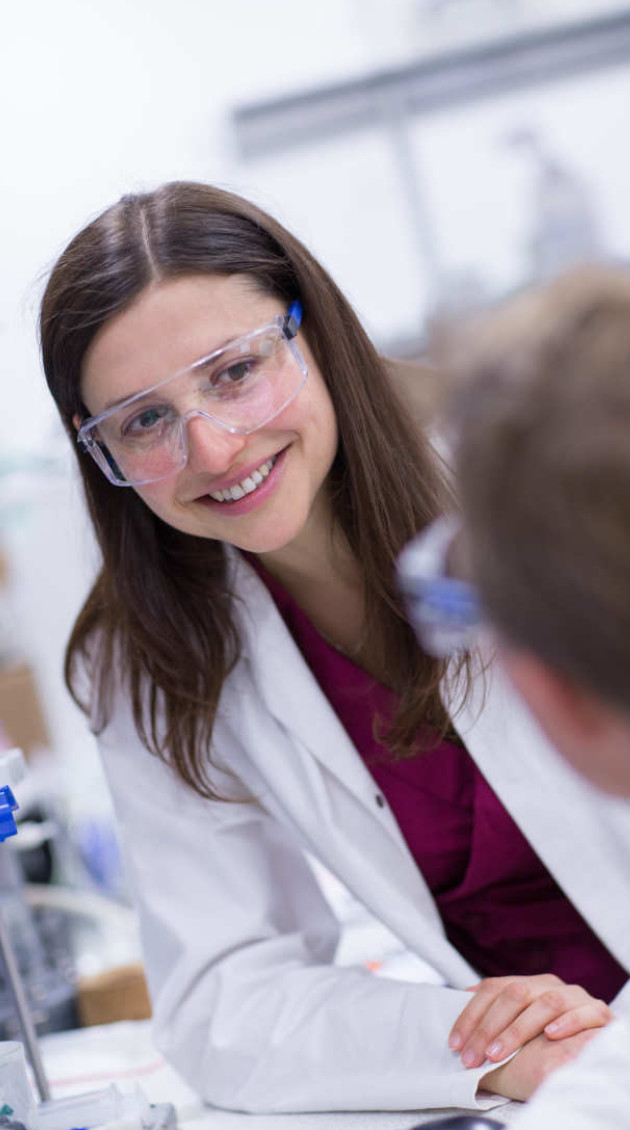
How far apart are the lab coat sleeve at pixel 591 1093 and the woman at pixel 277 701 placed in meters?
0.39

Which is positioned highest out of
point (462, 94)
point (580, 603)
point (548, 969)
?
point (462, 94)

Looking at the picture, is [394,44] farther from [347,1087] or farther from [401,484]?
[347,1087]

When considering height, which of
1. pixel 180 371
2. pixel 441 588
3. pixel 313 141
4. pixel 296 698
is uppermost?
pixel 313 141

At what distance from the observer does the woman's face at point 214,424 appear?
1.22 metres

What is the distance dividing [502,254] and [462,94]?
51cm

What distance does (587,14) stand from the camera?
11.9 feet

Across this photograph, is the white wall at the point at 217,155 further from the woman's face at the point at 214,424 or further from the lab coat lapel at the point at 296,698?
the woman's face at the point at 214,424

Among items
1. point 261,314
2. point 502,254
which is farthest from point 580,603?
point 502,254

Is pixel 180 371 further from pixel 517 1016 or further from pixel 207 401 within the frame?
pixel 517 1016

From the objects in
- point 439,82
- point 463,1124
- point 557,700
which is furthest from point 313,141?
point 557,700

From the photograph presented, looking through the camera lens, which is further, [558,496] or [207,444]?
[207,444]

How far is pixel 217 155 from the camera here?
11.7ft

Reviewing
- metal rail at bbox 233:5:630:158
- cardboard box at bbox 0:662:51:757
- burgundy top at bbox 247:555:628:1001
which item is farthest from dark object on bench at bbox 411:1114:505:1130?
metal rail at bbox 233:5:630:158

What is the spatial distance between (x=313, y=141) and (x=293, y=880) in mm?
2634
